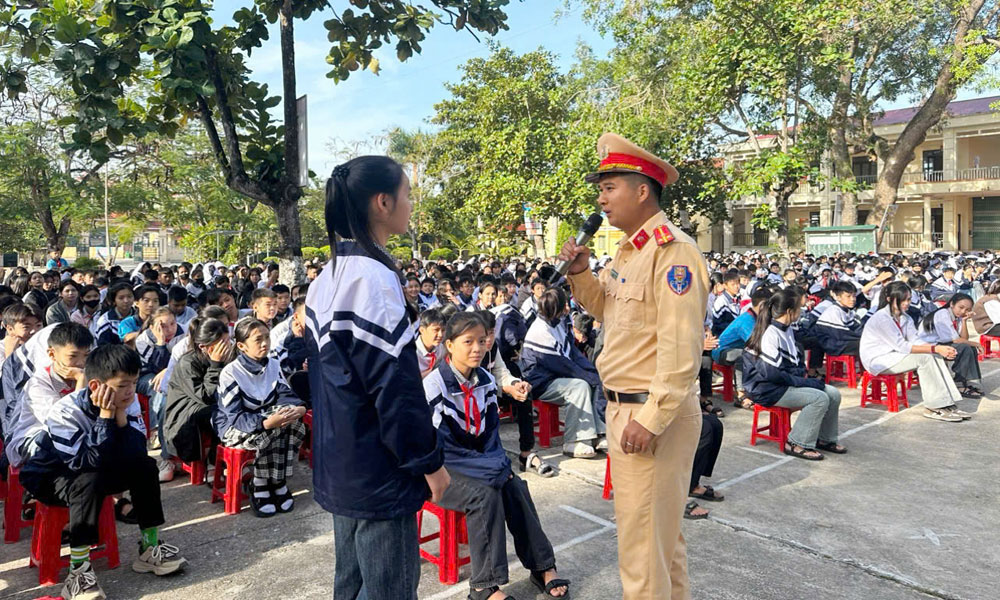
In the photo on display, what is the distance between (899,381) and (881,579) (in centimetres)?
436

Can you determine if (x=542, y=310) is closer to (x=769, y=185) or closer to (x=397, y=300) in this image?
(x=397, y=300)

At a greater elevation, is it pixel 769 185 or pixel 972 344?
pixel 769 185

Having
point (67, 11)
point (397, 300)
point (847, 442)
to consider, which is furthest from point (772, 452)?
point (67, 11)

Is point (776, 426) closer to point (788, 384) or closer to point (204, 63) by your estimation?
point (788, 384)

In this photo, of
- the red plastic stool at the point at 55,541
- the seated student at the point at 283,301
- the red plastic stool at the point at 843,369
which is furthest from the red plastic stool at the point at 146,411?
the red plastic stool at the point at 843,369

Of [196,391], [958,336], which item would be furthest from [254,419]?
[958,336]

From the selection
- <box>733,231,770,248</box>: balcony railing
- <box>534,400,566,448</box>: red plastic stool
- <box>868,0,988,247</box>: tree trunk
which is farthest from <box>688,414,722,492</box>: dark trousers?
<box>733,231,770,248</box>: balcony railing

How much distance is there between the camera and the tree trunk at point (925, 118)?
61.1 ft

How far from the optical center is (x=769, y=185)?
1497 cm

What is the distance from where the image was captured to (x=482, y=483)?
325 cm

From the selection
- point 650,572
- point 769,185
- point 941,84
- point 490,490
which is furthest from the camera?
point 941,84

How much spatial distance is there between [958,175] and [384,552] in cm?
3642

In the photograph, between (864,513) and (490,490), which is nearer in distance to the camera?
(490,490)

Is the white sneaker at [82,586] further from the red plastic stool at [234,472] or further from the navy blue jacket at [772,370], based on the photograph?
the navy blue jacket at [772,370]
